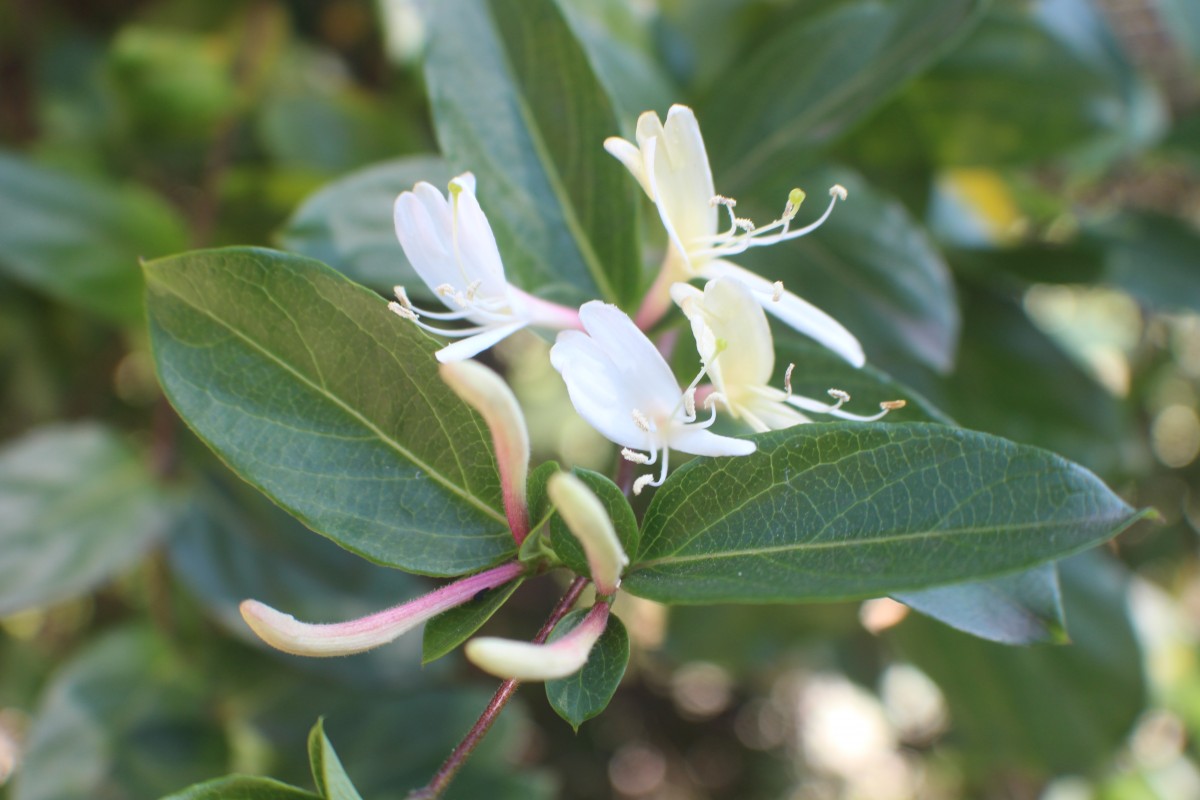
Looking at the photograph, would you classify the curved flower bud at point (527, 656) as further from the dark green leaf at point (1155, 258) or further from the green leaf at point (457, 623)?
the dark green leaf at point (1155, 258)

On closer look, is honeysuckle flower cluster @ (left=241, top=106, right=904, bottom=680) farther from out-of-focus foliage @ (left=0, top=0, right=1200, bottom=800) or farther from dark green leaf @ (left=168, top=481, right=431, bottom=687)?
dark green leaf @ (left=168, top=481, right=431, bottom=687)

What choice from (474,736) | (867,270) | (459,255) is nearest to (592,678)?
(474,736)

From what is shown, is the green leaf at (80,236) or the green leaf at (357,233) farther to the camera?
the green leaf at (80,236)

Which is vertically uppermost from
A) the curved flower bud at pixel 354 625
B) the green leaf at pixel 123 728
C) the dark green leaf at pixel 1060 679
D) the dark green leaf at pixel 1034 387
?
the curved flower bud at pixel 354 625

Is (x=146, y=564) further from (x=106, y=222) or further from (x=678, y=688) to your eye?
(x=678, y=688)

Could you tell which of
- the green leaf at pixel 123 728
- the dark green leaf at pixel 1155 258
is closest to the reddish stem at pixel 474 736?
the green leaf at pixel 123 728

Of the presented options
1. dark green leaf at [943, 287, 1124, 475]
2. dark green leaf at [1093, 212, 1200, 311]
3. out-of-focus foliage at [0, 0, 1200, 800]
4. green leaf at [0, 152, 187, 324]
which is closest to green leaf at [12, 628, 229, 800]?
out-of-focus foliage at [0, 0, 1200, 800]

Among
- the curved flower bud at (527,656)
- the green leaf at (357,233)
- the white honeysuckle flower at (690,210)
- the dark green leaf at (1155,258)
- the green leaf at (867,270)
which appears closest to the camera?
the curved flower bud at (527,656)
